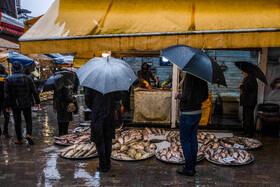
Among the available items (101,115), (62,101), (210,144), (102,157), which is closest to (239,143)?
(210,144)

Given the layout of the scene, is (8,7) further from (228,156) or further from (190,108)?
(228,156)

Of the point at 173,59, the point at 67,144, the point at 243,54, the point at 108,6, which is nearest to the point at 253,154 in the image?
the point at 173,59

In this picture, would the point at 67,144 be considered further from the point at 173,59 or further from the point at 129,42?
the point at 173,59

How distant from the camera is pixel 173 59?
11.4 ft

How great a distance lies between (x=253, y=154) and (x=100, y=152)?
380 centimetres

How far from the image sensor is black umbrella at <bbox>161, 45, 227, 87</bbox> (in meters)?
3.26

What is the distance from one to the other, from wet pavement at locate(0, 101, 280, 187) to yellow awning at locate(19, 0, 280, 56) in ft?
8.74

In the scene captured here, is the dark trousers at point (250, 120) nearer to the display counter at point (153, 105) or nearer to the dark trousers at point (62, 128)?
the display counter at point (153, 105)

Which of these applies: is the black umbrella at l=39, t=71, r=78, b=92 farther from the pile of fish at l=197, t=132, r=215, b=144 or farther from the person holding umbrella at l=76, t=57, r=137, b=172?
the pile of fish at l=197, t=132, r=215, b=144

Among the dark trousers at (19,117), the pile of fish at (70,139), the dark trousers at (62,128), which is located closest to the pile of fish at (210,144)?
the pile of fish at (70,139)

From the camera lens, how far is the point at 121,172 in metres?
4.30

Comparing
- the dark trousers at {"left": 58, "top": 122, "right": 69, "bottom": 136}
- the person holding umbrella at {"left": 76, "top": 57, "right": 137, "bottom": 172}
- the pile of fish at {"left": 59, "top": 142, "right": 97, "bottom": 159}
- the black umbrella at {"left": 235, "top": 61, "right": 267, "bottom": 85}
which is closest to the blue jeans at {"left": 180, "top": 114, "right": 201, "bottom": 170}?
the person holding umbrella at {"left": 76, "top": 57, "right": 137, "bottom": 172}

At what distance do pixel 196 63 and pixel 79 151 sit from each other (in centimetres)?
352

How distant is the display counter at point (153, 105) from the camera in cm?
758
